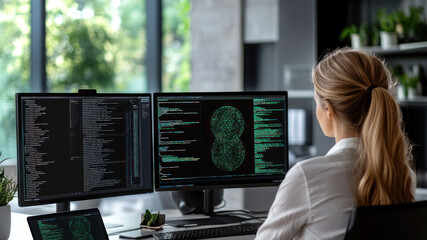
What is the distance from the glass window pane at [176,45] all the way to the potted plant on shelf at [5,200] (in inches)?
162

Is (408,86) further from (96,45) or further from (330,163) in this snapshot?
(330,163)

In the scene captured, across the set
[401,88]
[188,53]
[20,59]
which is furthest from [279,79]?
[20,59]

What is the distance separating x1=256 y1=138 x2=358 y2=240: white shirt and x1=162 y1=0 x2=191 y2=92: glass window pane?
455 cm

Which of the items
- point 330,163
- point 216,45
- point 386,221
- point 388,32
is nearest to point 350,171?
point 330,163

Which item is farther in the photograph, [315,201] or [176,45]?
[176,45]

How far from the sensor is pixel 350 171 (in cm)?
145

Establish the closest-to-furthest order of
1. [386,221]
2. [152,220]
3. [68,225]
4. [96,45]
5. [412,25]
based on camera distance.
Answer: [386,221] → [68,225] → [152,220] → [412,25] → [96,45]

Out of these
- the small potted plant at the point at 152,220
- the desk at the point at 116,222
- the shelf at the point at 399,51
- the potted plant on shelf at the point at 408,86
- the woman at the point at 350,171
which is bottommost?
the desk at the point at 116,222

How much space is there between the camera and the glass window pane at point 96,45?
4727 millimetres

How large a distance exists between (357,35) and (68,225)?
10.7 ft

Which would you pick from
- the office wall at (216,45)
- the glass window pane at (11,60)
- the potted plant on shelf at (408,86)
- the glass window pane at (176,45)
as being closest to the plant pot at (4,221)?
the glass window pane at (11,60)

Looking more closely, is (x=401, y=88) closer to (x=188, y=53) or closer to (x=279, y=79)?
(x=279, y=79)

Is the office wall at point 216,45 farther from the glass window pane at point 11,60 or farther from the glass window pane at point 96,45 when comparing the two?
the glass window pane at point 11,60

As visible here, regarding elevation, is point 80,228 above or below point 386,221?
below
